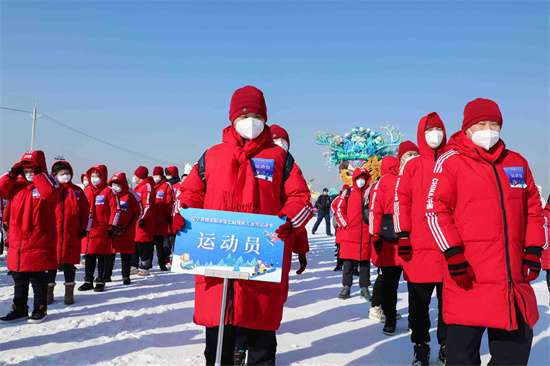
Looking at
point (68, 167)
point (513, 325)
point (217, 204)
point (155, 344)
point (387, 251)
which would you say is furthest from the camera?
point (68, 167)

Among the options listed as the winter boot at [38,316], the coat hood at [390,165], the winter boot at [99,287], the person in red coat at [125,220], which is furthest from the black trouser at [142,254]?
the coat hood at [390,165]

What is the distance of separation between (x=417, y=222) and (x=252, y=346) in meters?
2.13

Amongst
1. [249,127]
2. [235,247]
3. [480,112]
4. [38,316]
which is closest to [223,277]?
[235,247]

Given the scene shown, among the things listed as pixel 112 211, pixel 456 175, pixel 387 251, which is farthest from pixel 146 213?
pixel 456 175

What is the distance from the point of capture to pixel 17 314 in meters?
5.33

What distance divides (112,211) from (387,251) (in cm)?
488

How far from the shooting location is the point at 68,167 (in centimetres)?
630

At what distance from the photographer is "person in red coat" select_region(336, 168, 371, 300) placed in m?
6.84

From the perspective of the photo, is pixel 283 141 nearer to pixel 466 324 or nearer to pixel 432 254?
pixel 432 254

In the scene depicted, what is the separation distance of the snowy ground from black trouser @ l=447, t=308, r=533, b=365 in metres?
1.43

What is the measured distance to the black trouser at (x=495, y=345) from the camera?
2818mm

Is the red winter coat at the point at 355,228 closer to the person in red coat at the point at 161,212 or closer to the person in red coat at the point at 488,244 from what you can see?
the person in red coat at the point at 488,244

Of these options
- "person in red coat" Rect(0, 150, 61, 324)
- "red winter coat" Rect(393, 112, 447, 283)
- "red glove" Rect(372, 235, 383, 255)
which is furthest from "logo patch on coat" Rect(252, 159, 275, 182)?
"person in red coat" Rect(0, 150, 61, 324)

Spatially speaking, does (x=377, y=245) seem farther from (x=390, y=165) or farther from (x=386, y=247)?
(x=390, y=165)
